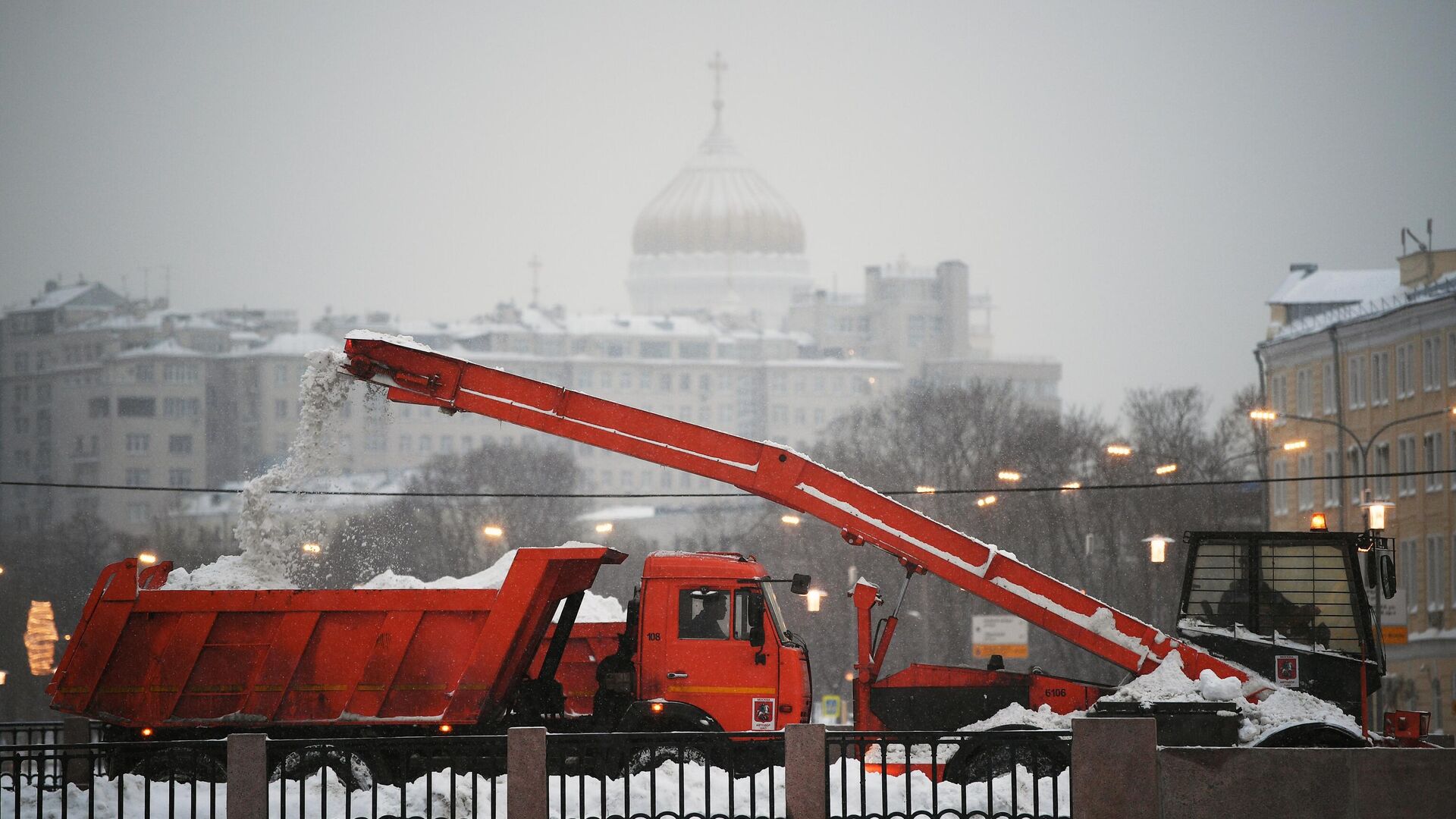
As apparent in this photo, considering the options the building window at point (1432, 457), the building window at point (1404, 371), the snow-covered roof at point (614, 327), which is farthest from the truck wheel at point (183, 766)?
the snow-covered roof at point (614, 327)

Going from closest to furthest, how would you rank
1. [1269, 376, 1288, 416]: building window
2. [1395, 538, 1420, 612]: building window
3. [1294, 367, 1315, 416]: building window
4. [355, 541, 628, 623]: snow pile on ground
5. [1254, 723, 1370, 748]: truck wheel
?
[1254, 723, 1370, 748]: truck wheel
[355, 541, 628, 623]: snow pile on ground
[1395, 538, 1420, 612]: building window
[1294, 367, 1315, 416]: building window
[1269, 376, 1288, 416]: building window

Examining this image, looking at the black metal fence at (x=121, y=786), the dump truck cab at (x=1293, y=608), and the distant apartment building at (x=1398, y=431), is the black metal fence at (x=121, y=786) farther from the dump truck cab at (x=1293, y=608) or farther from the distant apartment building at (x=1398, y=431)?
the distant apartment building at (x=1398, y=431)

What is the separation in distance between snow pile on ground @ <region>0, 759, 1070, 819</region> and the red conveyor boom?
9.00 ft

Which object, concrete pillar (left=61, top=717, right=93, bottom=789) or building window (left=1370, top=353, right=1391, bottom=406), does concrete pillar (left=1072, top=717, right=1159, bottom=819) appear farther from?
building window (left=1370, top=353, right=1391, bottom=406)

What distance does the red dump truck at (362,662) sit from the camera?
24.0m

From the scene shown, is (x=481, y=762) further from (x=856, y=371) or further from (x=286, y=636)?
(x=856, y=371)

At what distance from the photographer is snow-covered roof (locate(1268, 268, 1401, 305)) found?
7525 cm

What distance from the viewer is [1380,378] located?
2489 inches

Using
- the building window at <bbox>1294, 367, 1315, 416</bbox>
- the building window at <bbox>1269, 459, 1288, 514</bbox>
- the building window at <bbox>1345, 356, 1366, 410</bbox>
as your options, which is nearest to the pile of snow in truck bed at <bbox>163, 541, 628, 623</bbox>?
the building window at <bbox>1345, 356, 1366, 410</bbox>

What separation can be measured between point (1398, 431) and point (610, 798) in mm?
47172

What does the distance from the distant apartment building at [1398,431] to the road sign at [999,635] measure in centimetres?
930

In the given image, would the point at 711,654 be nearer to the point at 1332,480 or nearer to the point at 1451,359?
the point at 1451,359

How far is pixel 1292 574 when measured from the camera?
23.0 metres

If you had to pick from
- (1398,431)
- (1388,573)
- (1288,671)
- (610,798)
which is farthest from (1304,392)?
(610,798)
